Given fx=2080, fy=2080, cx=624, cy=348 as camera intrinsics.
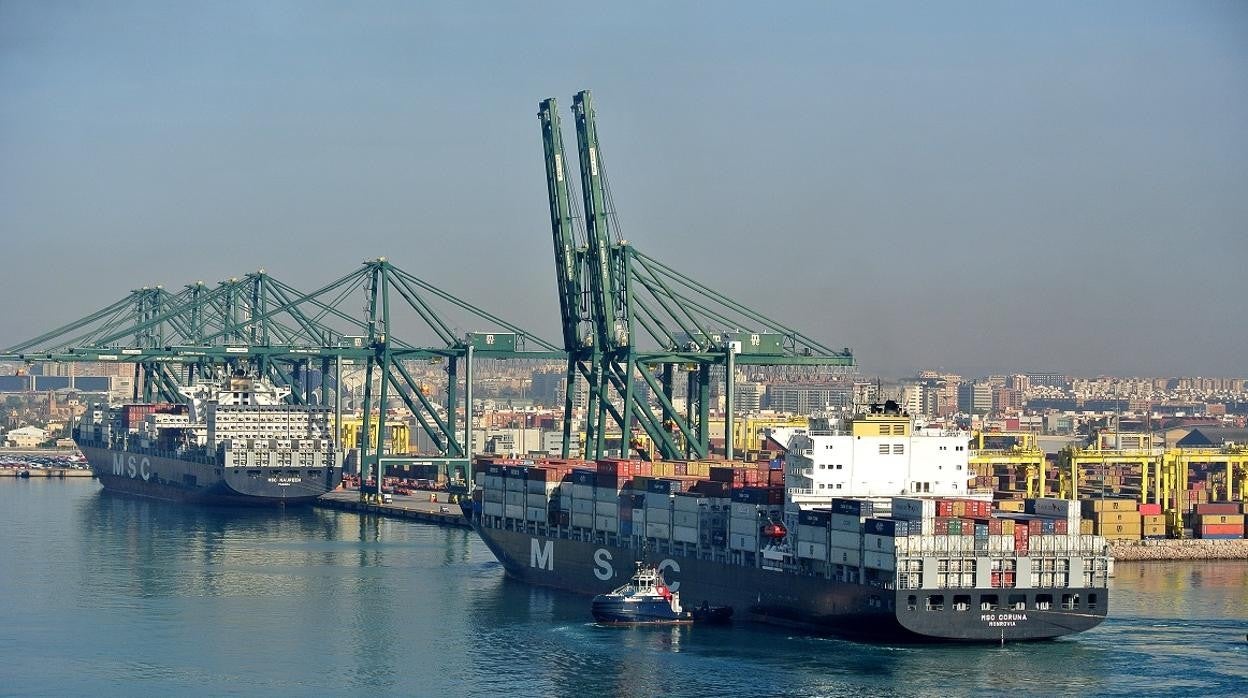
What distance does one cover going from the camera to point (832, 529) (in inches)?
1747

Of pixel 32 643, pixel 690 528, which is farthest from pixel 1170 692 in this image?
pixel 32 643

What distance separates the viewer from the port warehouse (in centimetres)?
4238

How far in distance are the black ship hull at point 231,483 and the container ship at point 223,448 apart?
4 centimetres

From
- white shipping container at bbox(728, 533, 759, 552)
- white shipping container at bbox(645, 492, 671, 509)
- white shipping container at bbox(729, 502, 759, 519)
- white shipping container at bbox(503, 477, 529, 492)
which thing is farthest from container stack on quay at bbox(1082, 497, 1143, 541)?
white shipping container at bbox(728, 533, 759, 552)

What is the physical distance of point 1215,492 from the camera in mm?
86938

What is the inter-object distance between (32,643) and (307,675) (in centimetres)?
768

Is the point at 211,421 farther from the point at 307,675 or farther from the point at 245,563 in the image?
the point at 307,675

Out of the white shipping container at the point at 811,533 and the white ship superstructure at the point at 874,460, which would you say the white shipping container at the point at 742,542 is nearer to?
the white ship superstructure at the point at 874,460

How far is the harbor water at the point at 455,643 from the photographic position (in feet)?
131

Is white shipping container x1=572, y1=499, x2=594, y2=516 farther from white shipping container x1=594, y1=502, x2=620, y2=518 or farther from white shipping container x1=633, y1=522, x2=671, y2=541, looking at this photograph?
white shipping container x1=633, y1=522, x2=671, y2=541

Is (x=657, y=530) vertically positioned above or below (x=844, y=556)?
above

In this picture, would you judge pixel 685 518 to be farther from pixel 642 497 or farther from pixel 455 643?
pixel 455 643

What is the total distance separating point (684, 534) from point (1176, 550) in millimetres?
23314

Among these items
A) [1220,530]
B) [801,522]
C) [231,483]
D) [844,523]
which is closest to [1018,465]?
[1220,530]
